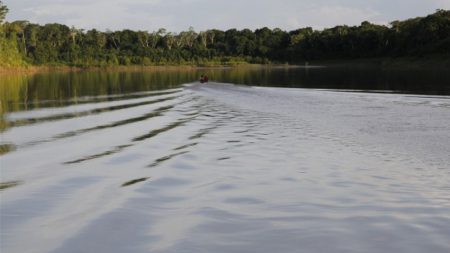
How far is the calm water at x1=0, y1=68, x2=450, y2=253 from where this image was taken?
765 cm

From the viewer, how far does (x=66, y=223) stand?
8.49 metres

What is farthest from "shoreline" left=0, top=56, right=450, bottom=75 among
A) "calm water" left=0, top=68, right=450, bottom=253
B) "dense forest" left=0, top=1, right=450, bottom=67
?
"calm water" left=0, top=68, right=450, bottom=253

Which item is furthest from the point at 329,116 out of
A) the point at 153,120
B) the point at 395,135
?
the point at 153,120

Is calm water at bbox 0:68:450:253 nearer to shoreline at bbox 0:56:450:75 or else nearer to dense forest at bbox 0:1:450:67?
shoreline at bbox 0:56:450:75

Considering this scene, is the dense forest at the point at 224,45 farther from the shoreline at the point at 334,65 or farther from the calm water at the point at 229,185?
the calm water at the point at 229,185

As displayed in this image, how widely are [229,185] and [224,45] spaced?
190 m

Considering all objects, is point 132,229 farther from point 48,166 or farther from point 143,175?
point 48,166

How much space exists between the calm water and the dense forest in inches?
4001

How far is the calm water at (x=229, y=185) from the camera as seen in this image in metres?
7.65

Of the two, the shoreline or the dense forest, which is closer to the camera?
the shoreline

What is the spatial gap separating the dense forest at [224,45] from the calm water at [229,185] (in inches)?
4001

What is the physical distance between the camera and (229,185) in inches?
429

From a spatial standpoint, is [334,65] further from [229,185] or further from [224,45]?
[229,185]

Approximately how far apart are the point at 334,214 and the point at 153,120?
15746mm
